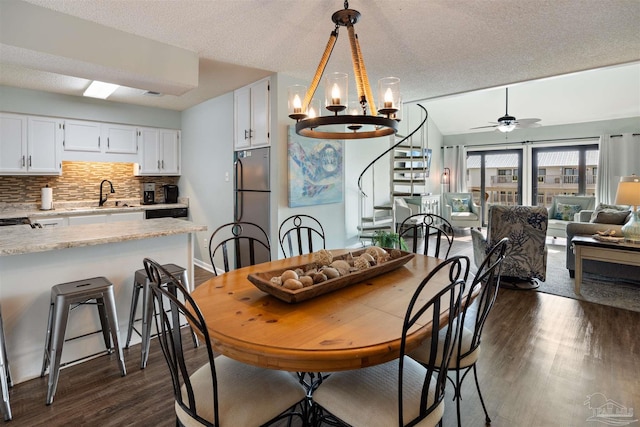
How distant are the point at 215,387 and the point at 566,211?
24.5 ft

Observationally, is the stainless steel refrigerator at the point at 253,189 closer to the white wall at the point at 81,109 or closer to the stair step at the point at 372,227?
the stair step at the point at 372,227

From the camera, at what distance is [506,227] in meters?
3.81

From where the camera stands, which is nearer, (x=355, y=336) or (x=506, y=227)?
(x=355, y=336)

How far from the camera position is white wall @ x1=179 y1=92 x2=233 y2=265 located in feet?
14.7

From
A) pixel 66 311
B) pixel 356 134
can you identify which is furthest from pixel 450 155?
pixel 66 311

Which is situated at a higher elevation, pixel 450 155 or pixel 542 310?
pixel 450 155

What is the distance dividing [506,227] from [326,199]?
2.12 meters

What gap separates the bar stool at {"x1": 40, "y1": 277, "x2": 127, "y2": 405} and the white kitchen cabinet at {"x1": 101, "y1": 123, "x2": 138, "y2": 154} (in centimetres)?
324

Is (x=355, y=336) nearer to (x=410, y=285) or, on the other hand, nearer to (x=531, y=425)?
(x=410, y=285)

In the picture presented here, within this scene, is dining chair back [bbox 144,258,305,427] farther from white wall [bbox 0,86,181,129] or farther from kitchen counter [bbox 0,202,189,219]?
white wall [bbox 0,86,181,129]

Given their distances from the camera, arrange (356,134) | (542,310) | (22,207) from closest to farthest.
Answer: (356,134)
(542,310)
(22,207)

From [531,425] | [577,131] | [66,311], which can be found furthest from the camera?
[577,131]

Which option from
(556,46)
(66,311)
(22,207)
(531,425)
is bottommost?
(531,425)

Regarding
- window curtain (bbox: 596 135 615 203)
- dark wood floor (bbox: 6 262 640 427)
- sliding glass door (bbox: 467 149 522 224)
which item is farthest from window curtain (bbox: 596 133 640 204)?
dark wood floor (bbox: 6 262 640 427)
